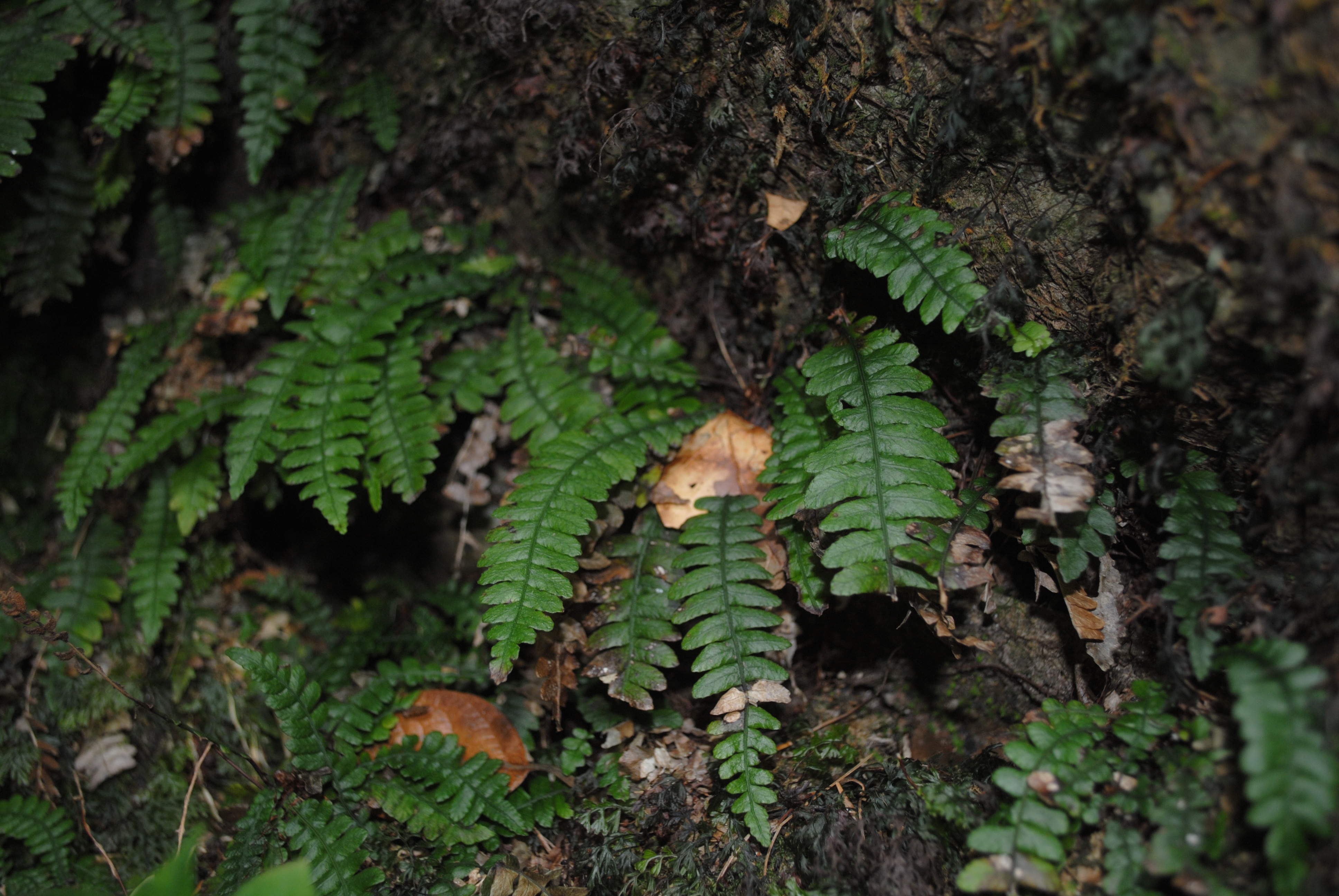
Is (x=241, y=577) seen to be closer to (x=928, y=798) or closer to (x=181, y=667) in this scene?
(x=181, y=667)

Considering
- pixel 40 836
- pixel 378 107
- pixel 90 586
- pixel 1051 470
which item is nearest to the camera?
pixel 1051 470

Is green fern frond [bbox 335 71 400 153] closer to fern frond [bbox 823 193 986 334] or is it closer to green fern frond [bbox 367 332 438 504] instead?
green fern frond [bbox 367 332 438 504]

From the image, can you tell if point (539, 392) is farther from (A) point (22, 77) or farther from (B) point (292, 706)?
(A) point (22, 77)

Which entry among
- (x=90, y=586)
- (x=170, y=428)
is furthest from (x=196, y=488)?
(x=90, y=586)

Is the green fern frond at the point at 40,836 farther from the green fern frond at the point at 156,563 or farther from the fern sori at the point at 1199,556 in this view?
the fern sori at the point at 1199,556

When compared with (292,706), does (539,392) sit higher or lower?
higher

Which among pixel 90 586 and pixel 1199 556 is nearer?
pixel 1199 556

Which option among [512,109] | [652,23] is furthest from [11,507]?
[652,23]

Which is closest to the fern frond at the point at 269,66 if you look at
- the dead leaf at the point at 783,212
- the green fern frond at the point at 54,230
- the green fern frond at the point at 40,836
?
the green fern frond at the point at 54,230
